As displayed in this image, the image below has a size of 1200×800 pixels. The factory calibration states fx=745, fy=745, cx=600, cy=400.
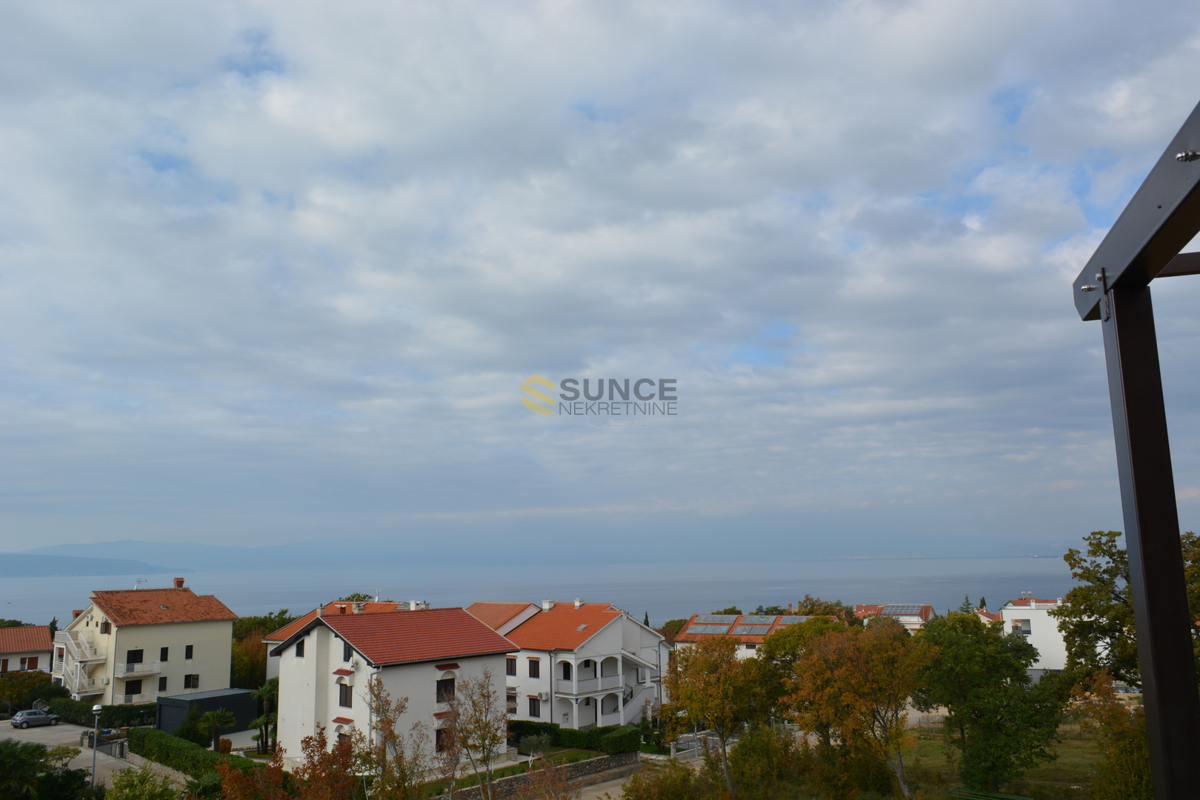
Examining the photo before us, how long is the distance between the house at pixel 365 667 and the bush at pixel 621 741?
487 centimetres

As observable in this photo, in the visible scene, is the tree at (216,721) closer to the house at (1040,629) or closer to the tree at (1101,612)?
the tree at (1101,612)

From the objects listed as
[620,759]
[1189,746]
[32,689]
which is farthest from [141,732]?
[1189,746]

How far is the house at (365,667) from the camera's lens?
93.9 ft

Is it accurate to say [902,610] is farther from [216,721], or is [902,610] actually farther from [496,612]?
[216,721]

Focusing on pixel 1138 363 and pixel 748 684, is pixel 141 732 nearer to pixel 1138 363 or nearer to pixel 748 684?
pixel 748 684

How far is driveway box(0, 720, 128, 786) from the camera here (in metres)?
29.4

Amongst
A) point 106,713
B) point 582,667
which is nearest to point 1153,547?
point 582,667

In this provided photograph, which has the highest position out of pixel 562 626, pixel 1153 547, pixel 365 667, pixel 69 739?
pixel 1153 547

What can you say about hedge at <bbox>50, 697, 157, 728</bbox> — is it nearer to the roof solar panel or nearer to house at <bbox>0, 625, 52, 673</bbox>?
house at <bbox>0, 625, 52, 673</bbox>

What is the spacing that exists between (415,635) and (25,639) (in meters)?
34.9

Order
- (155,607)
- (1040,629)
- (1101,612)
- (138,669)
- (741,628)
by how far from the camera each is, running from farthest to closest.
A: 1. (1040,629)
2. (741,628)
3. (155,607)
4. (138,669)
5. (1101,612)

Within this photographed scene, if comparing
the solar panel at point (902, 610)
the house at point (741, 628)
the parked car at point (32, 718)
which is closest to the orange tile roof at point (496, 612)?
the house at point (741, 628)

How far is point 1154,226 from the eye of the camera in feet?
14.5

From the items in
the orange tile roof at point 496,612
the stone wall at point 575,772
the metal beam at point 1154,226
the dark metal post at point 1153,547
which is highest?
the metal beam at point 1154,226
